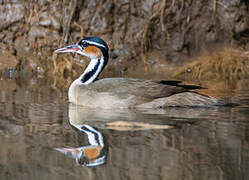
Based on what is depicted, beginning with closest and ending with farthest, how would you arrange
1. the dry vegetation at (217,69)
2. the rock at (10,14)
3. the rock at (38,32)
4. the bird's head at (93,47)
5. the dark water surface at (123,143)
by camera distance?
the dark water surface at (123,143)
the bird's head at (93,47)
the dry vegetation at (217,69)
the rock at (38,32)
the rock at (10,14)

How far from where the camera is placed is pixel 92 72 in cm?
755

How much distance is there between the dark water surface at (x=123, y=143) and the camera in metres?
3.90

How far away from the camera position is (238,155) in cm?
428

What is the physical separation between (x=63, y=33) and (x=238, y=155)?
23.5 ft

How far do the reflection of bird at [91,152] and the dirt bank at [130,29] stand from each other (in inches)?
239

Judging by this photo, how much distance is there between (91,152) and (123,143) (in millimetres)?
395

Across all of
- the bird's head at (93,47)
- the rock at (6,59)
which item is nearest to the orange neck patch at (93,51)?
the bird's head at (93,47)

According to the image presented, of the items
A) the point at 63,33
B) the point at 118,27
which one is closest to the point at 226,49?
the point at 118,27

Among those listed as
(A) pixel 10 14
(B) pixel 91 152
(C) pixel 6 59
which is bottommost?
(B) pixel 91 152

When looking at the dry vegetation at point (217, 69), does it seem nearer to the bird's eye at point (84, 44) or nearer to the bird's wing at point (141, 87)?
the bird's eye at point (84, 44)

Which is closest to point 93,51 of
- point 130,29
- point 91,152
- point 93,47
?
point 93,47

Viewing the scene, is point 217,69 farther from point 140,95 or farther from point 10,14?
point 10,14

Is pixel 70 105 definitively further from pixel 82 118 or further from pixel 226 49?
pixel 226 49

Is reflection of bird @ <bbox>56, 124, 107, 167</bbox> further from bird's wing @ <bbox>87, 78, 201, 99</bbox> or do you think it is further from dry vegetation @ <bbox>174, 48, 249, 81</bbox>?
dry vegetation @ <bbox>174, 48, 249, 81</bbox>
